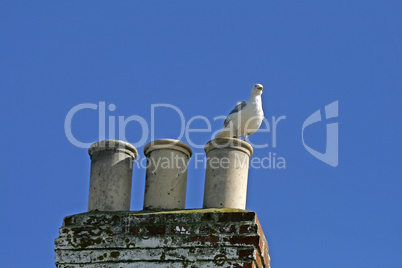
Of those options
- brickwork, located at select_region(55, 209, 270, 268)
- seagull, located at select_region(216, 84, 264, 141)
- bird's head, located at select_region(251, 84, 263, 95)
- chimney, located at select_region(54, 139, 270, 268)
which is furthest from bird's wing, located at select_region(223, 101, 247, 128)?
brickwork, located at select_region(55, 209, 270, 268)

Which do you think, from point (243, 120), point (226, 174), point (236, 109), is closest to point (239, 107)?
point (236, 109)

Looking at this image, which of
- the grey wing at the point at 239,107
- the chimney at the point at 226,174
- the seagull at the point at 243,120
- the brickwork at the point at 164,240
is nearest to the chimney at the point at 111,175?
the brickwork at the point at 164,240

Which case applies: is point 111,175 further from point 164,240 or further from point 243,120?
point 243,120

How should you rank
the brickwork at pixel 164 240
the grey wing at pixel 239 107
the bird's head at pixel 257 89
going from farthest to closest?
1. the bird's head at pixel 257 89
2. the grey wing at pixel 239 107
3. the brickwork at pixel 164 240

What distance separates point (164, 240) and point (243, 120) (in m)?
2.09

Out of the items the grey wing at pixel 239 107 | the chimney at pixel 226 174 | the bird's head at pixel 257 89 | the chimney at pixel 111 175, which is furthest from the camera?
the bird's head at pixel 257 89

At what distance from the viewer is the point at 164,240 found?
6.31m

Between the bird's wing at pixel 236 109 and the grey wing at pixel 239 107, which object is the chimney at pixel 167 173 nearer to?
the bird's wing at pixel 236 109

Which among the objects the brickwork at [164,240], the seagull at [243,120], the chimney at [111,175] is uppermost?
the seagull at [243,120]

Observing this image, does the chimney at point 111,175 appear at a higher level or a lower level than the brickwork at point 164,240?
higher

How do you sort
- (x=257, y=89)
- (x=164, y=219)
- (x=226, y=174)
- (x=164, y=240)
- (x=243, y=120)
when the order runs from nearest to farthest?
(x=164, y=240), (x=164, y=219), (x=226, y=174), (x=243, y=120), (x=257, y=89)

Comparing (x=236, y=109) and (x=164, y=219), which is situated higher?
(x=236, y=109)

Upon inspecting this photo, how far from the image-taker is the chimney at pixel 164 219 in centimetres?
623

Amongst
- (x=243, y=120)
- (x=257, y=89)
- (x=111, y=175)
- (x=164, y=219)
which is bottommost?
(x=164, y=219)
